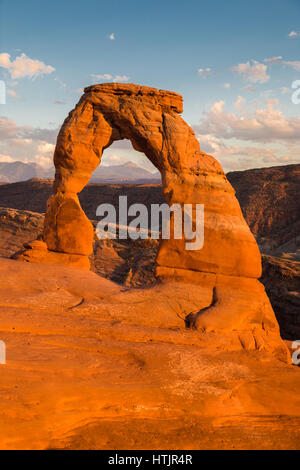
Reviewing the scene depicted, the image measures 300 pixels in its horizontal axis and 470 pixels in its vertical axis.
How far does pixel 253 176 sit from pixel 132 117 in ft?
125

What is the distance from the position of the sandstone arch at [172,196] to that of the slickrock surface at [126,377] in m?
0.72

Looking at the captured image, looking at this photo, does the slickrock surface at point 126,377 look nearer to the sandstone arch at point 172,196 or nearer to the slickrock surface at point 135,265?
the sandstone arch at point 172,196

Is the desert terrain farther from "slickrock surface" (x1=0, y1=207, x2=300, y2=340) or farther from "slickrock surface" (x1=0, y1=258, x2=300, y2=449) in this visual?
"slickrock surface" (x1=0, y1=207, x2=300, y2=340)

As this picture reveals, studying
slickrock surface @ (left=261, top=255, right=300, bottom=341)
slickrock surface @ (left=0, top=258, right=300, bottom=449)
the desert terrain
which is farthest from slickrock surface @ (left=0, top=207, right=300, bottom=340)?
slickrock surface @ (left=0, top=258, right=300, bottom=449)

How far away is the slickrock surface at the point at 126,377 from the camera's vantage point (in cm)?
406

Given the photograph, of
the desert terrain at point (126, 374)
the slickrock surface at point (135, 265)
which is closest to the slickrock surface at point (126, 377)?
the desert terrain at point (126, 374)

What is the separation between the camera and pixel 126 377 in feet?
16.0

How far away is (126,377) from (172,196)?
169 inches

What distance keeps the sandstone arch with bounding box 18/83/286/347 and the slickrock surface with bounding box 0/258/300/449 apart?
2.36 feet

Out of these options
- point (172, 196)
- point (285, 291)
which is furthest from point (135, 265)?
point (172, 196)

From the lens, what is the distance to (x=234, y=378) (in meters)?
5.44

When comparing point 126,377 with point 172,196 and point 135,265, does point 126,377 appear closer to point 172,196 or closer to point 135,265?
point 172,196
